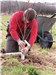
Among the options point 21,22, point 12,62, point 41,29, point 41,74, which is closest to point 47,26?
point 41,29

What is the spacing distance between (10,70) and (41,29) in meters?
1.65

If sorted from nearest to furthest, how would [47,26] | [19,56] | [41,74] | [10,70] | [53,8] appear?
[41,74], [10,70], [19,56], [47,26], [53,8]

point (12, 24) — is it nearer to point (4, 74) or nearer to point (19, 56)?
point (19, 56)

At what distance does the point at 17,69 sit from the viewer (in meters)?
1.34

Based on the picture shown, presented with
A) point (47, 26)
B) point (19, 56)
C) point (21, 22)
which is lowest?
point (19, 56)

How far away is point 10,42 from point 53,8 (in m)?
2.32

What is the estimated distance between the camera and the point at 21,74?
123 centimetres

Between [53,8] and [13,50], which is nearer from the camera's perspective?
[13,50]

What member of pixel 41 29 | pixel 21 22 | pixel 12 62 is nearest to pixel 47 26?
pixel 41 29

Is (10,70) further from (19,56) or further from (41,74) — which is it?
(19,56)

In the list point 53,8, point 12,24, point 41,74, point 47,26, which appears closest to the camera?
point 41,74

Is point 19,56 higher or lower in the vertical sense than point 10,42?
lower

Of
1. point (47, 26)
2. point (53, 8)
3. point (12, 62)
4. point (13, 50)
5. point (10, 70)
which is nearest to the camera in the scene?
point (10, 70)

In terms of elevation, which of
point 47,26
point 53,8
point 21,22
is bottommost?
point 47,26
